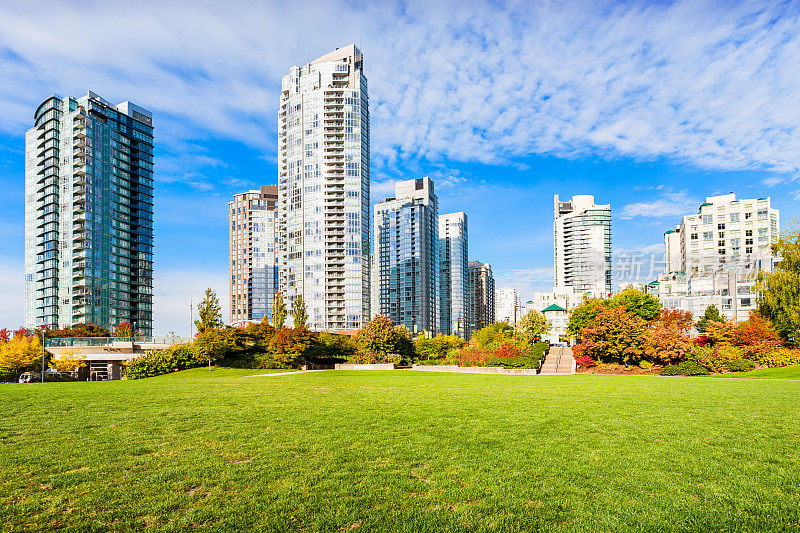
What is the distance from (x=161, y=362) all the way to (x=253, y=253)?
13479 cm

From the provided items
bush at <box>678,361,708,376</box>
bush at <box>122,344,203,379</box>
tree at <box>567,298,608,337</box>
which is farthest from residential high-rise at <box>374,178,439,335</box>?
bush at <box>678,361,708,376</box>

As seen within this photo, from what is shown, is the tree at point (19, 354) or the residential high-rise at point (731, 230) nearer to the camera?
the tree at point (19, 354)

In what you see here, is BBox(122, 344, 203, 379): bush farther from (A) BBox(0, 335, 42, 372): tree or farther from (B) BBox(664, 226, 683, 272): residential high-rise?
(B) BBox(664, 226, 683, 272): residential high-rise

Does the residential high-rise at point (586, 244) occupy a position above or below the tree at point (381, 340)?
above

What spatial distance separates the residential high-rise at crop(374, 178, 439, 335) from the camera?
162 m

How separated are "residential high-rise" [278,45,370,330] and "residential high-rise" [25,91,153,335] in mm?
35656

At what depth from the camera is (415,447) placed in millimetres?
9586

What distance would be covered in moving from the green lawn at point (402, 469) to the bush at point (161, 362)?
1120 inches

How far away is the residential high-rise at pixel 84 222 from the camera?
10031 cm

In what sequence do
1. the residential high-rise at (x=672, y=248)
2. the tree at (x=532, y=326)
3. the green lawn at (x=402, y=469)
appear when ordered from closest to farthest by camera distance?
1. the green lawn at (x=402, y=469)
2. the tree at (x=532, y=326)
3. the residential high-rise at (x=672, y=248)

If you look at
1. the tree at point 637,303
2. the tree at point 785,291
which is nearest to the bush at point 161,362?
the tree at point 637,303

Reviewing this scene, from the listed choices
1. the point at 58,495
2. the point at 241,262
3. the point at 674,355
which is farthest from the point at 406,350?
the point at 241,262

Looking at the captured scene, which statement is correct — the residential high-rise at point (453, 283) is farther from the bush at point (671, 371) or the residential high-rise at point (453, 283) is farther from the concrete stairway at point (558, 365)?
the bush at point (671, 371)

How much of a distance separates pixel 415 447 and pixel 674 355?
3542 cm
